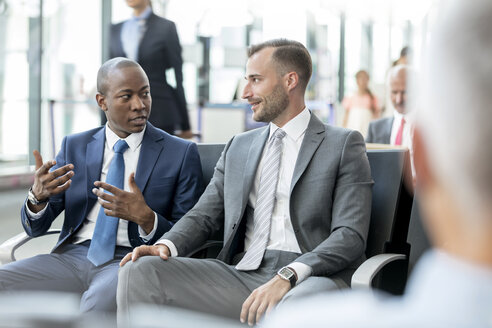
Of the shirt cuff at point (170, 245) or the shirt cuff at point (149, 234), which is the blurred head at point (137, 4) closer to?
the shirt cuff at point (149, 234)

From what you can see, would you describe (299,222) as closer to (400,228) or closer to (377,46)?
(400,228)

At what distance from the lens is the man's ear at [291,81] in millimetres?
2768

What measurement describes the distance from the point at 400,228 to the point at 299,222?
1.26 feet

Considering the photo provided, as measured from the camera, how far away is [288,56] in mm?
2793

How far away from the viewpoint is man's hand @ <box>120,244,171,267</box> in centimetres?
227

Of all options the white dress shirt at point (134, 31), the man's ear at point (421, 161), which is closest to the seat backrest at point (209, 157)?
the white dress shirt at point (134, 31)

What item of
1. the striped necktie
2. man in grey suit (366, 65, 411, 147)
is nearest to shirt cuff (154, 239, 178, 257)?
the striped necktie

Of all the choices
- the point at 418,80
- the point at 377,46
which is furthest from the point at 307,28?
the point at 418,80

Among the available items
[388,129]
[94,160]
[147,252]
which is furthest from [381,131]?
[147,252]

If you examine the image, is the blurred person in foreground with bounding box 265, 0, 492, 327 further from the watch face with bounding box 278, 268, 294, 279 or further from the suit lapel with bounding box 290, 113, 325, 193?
the suit lapel with bounding box 290, 113, 325, 193

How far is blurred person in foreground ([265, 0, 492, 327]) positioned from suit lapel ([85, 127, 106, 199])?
7.53ft

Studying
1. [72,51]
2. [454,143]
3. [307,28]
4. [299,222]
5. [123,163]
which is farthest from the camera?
[307,28]

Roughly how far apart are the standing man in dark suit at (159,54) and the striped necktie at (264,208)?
56.2 inches

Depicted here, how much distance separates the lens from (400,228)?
2.50 metres
